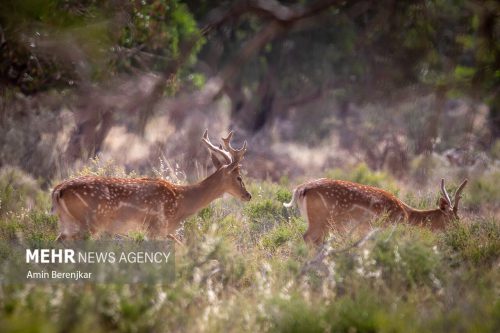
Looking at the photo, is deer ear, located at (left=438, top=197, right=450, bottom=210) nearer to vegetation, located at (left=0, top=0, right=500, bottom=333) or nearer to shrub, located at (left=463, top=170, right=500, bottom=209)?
vegetation, located at (left=0, top=0, right=500, bottom=333)

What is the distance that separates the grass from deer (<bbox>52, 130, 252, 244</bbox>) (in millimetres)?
430

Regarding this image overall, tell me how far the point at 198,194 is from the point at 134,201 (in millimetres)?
1063

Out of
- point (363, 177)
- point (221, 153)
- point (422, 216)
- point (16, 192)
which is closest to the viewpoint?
point (221, 153)

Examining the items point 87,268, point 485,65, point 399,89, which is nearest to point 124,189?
point 87,268

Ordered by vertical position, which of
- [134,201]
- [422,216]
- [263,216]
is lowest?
[263,216]

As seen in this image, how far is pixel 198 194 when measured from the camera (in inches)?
366

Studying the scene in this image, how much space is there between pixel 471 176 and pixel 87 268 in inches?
391

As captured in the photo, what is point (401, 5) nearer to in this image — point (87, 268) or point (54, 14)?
point (54, 14)

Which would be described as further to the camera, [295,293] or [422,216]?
[422,216]

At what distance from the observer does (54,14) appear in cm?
664

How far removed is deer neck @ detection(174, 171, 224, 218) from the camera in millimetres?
9148

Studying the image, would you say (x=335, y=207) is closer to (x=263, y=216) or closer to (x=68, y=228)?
(x=263, y=216)

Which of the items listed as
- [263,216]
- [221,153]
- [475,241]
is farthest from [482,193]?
[221,153]

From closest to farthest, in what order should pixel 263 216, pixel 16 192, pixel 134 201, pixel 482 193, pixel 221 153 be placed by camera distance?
pixel 134 201, pixel 221 153, pixel 263 216, pixel 16 192, pixel 482 193
